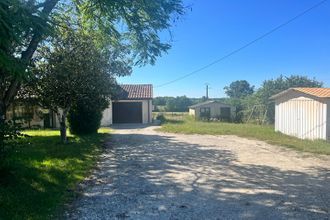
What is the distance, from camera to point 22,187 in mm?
6676

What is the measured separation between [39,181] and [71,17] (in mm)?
6129

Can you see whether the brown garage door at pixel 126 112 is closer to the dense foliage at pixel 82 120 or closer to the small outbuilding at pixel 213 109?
the dense foliage at pixel 82 120

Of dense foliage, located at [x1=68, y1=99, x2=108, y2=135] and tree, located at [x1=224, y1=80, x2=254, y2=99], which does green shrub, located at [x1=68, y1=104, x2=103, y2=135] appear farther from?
tree, located at [x1=224, y1=80, x2=254, y2=99]

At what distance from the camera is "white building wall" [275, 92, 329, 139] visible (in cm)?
1612

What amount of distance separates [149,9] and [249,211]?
5.03 metres

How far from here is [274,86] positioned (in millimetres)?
36906

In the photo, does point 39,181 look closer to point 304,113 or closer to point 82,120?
point 82,120

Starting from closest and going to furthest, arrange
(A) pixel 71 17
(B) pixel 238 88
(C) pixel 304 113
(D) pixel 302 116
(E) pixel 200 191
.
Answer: (E) pixel 200 191 → (A) pixel 71 17 → (C) pixel 304 113 → (D) pixel 302 116 → (B) pixel 238 88

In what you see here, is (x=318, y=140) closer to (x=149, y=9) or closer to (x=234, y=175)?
(x=234, y=175)

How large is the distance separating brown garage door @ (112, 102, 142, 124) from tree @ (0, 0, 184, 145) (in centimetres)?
1879

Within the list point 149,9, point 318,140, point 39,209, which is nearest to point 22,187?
point 39,209

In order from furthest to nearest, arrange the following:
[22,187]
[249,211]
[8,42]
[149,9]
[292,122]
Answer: [292,122], [149,9], [22,187], [249,211], [8,42]

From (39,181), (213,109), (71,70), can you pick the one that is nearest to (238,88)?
(213,109)

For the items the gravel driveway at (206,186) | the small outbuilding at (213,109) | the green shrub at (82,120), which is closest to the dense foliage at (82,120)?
the green shrub at (82,120)
